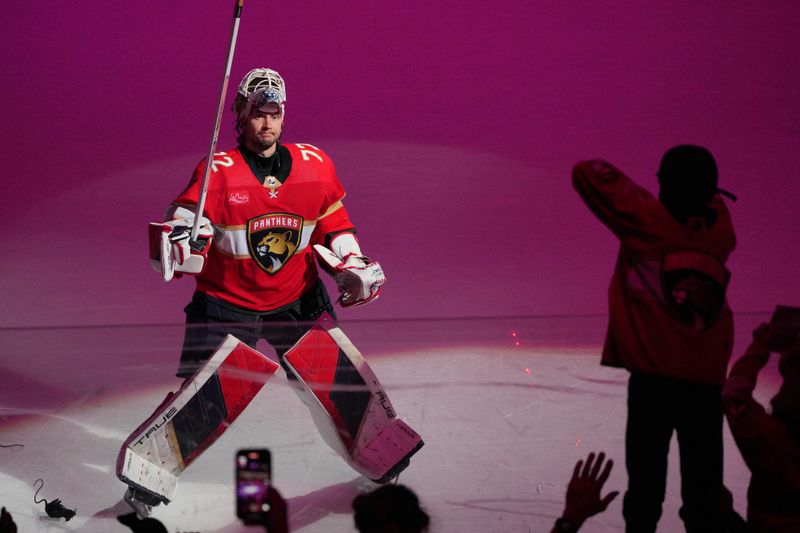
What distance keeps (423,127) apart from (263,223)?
5.77ft

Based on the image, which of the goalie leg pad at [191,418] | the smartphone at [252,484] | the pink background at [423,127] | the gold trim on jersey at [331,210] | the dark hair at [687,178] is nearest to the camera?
the smartphone at [252,484]

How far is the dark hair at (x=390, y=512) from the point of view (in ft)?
5.56

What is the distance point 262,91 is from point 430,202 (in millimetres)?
1691

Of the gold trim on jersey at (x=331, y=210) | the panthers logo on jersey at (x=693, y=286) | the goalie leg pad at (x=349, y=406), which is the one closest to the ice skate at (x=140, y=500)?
the goalie leg pad at (x=349, y=406)

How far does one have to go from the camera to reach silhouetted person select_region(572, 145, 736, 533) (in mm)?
2199

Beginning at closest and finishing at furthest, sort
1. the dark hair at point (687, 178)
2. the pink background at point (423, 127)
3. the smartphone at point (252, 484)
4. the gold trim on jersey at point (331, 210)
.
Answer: the smartphone at point (252, 484)
the dark hair at point (687, 178)
the gold trim on jersey at point (331, 210)
the pink background at point (423, 127)

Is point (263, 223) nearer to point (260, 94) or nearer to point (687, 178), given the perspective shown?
point (260, 94)

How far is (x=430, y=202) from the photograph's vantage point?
452 centimetres

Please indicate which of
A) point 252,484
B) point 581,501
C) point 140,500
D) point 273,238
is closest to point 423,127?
point 273,238

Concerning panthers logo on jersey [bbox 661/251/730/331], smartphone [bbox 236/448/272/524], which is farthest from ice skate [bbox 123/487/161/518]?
panthers logo on jersey [bbox 661/251/730/331]

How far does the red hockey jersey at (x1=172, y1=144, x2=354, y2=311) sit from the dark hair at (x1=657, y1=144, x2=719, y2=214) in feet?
3.62

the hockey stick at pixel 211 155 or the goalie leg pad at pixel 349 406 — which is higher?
the hockey stick at pixel 211 155

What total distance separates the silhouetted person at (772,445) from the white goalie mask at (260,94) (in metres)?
1.58

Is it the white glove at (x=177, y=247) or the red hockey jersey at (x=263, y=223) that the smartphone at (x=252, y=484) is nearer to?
the white glove at (x=177, y=247)
